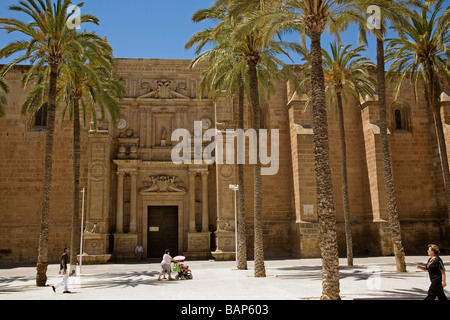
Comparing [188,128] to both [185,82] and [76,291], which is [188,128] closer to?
[185,82]

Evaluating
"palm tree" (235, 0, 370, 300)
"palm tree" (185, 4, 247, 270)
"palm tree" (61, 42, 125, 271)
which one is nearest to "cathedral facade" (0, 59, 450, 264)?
"palm tree" (61, 42, 125, 271)

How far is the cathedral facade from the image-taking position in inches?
960

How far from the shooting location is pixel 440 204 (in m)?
26.4

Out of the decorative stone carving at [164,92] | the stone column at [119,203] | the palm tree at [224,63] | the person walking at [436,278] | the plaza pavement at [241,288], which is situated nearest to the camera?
the person walking at [436,278]

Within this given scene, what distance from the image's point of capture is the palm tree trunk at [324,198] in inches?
371

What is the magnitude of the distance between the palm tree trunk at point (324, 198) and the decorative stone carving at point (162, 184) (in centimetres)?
1642

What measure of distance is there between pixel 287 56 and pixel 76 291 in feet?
36.9

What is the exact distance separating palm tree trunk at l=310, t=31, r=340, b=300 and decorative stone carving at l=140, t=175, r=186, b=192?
53.9 ft

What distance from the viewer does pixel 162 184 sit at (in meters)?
25.8

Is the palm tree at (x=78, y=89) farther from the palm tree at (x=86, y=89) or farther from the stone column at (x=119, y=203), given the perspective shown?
the stone column at (x=119, y=203)

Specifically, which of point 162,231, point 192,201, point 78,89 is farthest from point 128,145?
point 78,89

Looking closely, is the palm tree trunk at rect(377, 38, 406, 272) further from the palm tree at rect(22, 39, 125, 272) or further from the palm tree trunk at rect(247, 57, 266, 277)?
the palm tree at rect(22, 39, 125, 272)

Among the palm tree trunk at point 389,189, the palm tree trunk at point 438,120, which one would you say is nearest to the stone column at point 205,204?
the palm tree trunk at point 389,189
